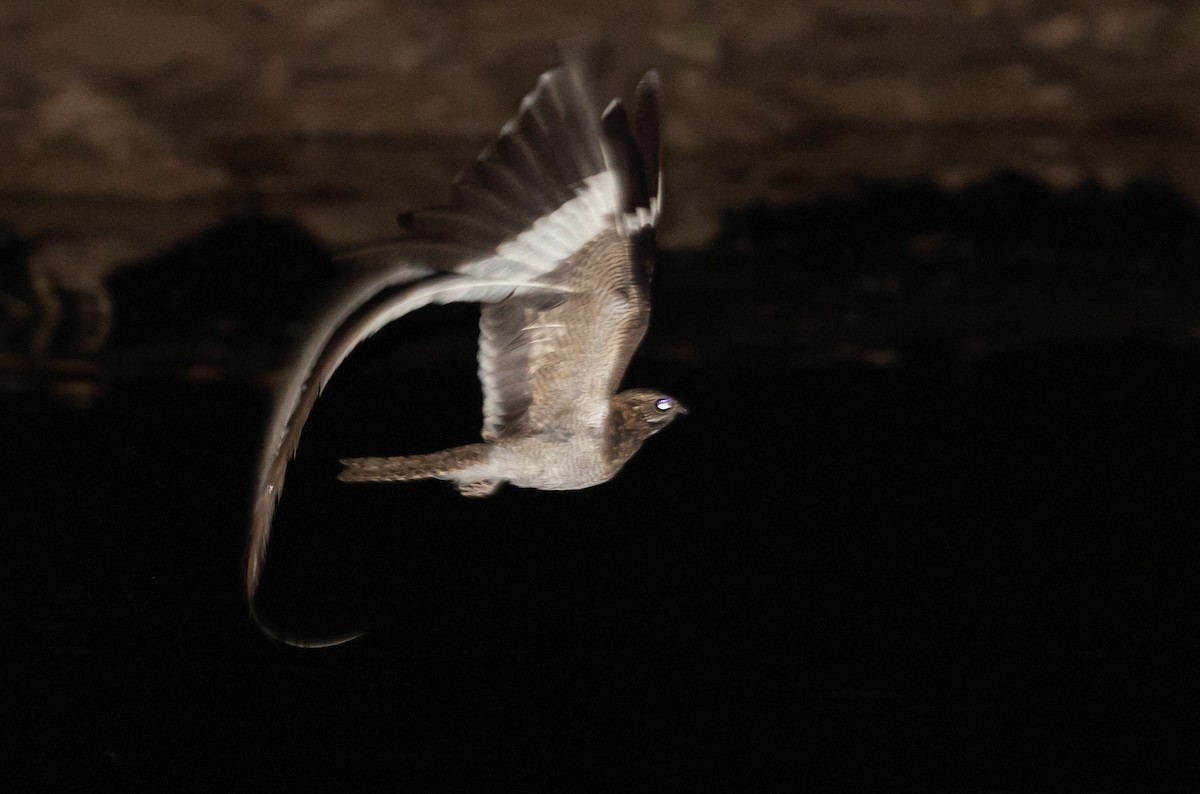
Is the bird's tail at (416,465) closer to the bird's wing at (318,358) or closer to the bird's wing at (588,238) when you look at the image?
the bird's wing at (588,238)

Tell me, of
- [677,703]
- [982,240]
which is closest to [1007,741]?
[677,703]

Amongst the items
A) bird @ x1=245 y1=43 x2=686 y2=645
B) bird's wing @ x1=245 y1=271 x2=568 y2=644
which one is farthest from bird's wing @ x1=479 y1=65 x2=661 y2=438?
bird's wing @ x1=245 y1=271 x2=568 y2=644

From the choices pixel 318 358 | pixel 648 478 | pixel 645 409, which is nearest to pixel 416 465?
pixel 645 409

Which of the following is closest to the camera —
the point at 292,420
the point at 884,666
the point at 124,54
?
the point at 292,420

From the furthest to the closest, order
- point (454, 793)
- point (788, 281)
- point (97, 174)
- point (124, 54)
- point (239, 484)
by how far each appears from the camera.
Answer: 1. point (124, 54)
2. point (97, 174)
3. point (788, 281)
4. point (239, 484)
5. point (454, 793)

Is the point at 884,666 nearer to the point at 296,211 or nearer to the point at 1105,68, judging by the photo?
the point at 296,211

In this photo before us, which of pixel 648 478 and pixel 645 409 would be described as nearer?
pixel 645 409

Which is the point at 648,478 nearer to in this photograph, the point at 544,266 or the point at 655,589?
the point at 655,589
